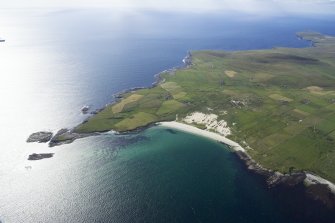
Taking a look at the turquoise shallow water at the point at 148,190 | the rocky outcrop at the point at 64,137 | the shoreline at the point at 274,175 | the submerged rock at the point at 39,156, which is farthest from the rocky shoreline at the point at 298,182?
the submerged rock at the point at 39,156

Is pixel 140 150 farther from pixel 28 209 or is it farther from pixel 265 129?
pixel 265 129

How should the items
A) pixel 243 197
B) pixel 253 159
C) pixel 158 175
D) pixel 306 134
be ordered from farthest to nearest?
pixel 306 134 → pixel 253 159 → pixel 158 175 → pixel 243 197

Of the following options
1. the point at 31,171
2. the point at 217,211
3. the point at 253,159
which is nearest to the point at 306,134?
the point at 253,159

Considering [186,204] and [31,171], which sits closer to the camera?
[186,204]

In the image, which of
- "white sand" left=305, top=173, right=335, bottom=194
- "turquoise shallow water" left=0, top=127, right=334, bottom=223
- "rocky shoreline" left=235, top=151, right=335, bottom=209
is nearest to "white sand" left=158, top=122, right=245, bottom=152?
"turquoise shallow water" left=0, top=127, right=334, bottom=223

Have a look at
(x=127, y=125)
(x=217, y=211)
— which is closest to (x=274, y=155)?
(x=217, y=211)

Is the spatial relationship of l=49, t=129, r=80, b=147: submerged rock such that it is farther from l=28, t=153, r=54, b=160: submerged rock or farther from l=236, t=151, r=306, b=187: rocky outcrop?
l=236, t=151, r=306, b=187: rocky outcrop

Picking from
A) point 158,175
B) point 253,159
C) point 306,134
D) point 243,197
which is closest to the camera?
point 243,197
